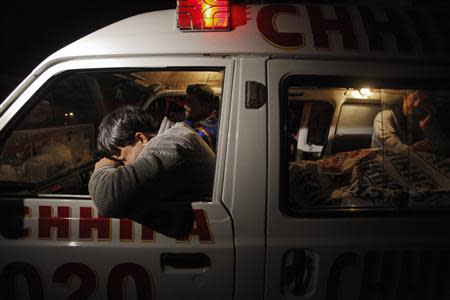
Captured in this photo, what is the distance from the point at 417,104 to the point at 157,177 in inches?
57.3

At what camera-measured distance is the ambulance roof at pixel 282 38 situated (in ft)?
5.64

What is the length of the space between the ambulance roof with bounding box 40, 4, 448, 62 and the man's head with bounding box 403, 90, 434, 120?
22cm

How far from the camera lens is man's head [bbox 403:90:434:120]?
1872 millimetres

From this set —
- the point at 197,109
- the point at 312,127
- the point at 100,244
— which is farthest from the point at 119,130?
the point at 312,127

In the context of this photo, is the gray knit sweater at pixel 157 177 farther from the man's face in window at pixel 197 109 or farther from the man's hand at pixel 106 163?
the man's face in window at pixel 197 109

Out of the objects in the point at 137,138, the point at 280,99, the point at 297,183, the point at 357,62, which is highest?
the point at 357,62

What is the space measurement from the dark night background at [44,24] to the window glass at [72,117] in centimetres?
1139

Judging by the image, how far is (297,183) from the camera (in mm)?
1845

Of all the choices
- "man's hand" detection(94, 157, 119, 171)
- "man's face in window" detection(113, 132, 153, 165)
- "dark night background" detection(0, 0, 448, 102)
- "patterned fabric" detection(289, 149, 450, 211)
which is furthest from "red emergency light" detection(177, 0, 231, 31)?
"dark night background" detection(0, 0, 448, 102)

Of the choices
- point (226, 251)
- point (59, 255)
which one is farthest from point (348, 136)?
point (59, 255)

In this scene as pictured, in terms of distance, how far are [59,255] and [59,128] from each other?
1.40m

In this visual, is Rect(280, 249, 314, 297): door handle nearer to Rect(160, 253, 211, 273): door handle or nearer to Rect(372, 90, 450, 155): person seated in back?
Rect(160, 253, 211, 273): door handle

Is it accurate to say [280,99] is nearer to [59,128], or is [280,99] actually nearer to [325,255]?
[325,255]

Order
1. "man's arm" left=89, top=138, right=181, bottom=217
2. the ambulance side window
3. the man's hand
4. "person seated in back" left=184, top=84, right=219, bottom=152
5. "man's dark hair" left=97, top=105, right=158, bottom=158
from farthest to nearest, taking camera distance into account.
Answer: the ambulance side window, "person seated in back" left=184, top=84, right=219, bottom=152, "man's dark hair" left=97, top=105, right=158, bottom=158, the man's hand, "man's arm" left=89, top=138, right=181, bottom=217
